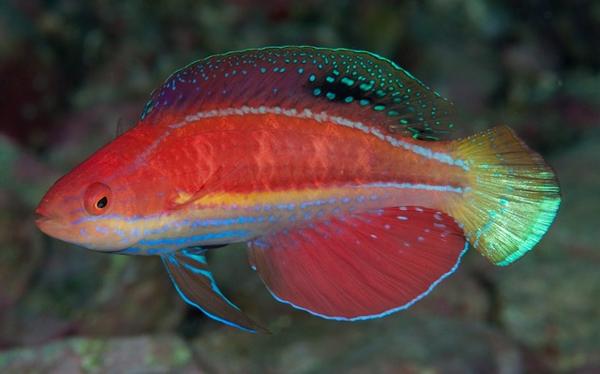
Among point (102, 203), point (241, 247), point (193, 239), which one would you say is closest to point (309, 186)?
point (193, 239)

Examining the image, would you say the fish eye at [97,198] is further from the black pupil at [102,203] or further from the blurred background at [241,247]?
the blurred background at [241,247]

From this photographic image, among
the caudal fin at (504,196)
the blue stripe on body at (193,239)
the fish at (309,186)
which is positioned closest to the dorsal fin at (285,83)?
the fish at (309,186)

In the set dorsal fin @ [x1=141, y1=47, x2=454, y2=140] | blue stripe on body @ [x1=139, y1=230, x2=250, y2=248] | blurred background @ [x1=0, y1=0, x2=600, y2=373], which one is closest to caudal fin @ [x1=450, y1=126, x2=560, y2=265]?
dorsal fin @ [x1=141, y1=47, x2=454, y2=140]

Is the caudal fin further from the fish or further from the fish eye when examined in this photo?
the fish eye

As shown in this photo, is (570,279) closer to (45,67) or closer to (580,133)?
(580,133)

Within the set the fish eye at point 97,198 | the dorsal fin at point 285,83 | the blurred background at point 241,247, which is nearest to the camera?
the fish eye at point 97,198
